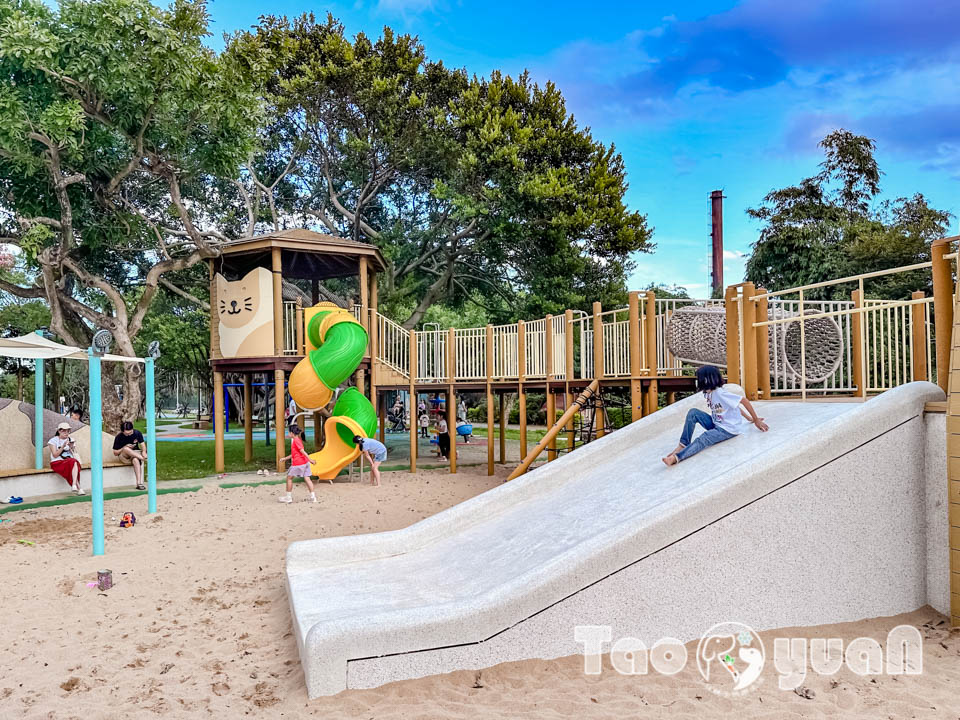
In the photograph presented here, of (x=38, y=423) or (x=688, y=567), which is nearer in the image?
(x=688, y=567)

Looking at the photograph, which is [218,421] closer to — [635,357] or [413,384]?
[413,384]

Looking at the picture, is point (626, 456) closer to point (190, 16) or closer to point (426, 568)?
point (426, 568)

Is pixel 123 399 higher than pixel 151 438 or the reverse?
higher

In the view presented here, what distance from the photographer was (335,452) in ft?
45.0

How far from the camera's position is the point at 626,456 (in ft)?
26.7

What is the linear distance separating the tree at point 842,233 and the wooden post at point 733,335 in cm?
1835

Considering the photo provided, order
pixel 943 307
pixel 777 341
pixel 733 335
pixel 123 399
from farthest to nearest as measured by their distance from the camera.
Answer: pixel 123 399 < pixel 777 341 < pixel 733 335 < pixel 943 307

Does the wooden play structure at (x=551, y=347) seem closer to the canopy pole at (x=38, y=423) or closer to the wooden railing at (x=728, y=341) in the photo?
the wooden railing at (x=728, y=341)

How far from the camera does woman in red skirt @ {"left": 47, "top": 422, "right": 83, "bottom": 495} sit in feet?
40.5

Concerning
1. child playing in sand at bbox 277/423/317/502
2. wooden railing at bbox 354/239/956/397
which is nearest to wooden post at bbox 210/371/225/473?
wooden railing at bbox 354/239/956/397

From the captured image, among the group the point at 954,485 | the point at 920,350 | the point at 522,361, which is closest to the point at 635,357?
the point at 522,361

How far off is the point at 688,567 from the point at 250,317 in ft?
42.7

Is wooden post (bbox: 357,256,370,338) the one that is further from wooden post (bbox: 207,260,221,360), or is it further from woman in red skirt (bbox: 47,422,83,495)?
woman in red skirt (bbox: 47,422,83,495)

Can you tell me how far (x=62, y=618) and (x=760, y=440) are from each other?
664cm
